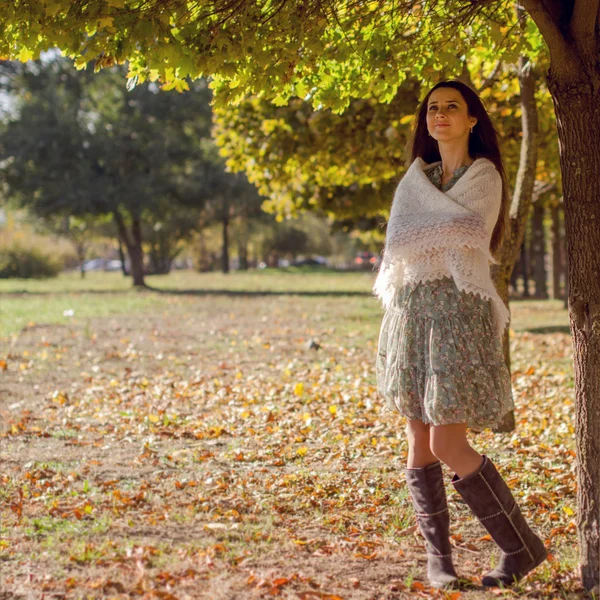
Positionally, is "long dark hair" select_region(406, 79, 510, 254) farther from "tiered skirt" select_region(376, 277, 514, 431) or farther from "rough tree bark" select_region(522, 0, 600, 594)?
"tiered skirt" select_region(376, 277, 514, 431)

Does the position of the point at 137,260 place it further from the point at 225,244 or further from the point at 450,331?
the point at 450,331

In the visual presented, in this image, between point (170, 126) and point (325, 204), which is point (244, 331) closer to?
point (325, 204)

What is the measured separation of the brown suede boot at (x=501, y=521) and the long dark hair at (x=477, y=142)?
109 centimetres

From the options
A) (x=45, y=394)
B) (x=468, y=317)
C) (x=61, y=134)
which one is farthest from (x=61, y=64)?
(x=468, y=317)

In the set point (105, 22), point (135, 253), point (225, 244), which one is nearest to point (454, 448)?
point (105, 22)

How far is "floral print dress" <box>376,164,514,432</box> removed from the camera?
3352 mm

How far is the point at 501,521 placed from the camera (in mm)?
3527

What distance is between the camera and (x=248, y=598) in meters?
3.44

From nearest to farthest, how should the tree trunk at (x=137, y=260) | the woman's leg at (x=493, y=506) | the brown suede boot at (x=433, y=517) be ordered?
the woman's leg at (x=493, y=506), the brown suede boot at (x=433, y=517), the tree trunk at (x=137, y=260)

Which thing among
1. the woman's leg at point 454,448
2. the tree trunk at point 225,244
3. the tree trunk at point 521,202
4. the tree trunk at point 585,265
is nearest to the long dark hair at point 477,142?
the tree trunk at point 585,265

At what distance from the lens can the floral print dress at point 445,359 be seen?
335 cm

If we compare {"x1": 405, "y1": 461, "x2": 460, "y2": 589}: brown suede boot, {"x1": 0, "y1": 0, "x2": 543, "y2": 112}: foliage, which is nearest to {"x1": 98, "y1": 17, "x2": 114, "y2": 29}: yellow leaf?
{"x1": 0, "y1": 0, "x2": 543, "y2": 112}: foliage

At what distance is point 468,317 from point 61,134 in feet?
104

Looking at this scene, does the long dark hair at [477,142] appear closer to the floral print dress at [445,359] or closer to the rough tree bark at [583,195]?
the rough tree bark at [583,195]
